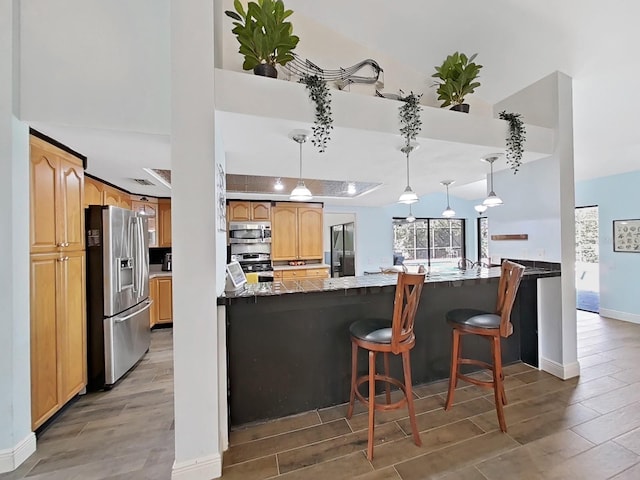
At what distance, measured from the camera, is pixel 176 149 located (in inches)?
64.4

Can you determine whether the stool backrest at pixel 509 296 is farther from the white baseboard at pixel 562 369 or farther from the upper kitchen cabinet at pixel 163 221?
the upper kitchen cabinet at pixel 163 221

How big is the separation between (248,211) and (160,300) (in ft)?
7.11

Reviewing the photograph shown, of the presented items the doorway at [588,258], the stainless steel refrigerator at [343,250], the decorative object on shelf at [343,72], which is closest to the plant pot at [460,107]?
the decorative object on shelf at [343,72]

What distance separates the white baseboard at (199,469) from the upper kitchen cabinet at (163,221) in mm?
4007

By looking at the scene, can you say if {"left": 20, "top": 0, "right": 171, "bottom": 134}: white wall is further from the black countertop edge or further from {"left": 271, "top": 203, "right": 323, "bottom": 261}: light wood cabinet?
{"left": 271, "top": 203, "right": 323, "bottom": 261}: light wood cabinet

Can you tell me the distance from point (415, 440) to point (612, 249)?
5.20 m

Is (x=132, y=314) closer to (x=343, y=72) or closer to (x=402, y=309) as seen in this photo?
(x=402, y=309)

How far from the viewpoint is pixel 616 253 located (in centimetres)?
470

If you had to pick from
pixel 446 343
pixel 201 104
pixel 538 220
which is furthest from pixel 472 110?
pixel 201 104

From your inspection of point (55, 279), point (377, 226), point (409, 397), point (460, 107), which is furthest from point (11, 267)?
point (377, 226)

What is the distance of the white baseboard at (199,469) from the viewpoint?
161 cm

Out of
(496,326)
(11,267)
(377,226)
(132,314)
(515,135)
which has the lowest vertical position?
(132,314)

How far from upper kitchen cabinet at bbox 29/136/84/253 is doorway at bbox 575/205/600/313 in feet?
24.1

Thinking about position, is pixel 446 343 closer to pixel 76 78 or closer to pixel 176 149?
pixel 176 149
